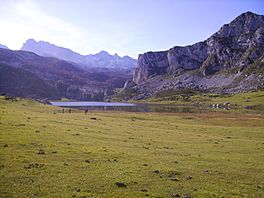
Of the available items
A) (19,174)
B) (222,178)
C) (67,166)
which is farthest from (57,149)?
(222,178)

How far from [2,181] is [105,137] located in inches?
986

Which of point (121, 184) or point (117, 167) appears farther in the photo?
point (117, 167)

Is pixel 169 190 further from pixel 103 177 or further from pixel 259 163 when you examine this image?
pixel 259 163

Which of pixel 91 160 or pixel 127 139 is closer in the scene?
pixel 91 160

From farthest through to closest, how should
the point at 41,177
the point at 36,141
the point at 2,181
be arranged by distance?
the point at 36,141
the point at 41,177
the point at 2,181

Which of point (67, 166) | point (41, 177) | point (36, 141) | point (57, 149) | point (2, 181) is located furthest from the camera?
point (36, 141)

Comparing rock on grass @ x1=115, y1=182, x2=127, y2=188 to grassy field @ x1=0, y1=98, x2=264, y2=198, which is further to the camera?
rock on grass @ x1=115, y1=182, x2=127, y2=188

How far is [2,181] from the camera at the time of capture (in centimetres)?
2227

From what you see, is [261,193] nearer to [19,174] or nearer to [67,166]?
[67,166]

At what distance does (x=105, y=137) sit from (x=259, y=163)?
22.0m

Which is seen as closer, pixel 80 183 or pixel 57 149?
pixel 80 183

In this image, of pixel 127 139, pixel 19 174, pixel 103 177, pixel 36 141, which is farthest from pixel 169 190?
pixel 127 139

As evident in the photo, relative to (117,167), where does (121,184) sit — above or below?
below

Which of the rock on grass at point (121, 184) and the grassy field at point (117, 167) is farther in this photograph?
the rock on grass at point (121, 184)
